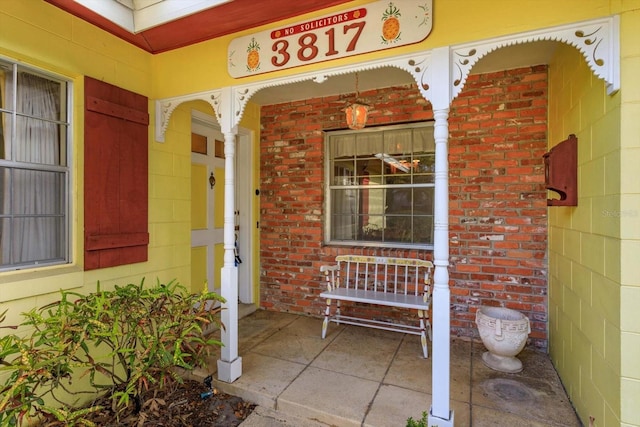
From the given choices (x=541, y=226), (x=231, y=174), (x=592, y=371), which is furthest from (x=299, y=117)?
(x=592, y=371)

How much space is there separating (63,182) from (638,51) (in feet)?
11.8

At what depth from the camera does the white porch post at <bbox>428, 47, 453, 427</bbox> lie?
197cm

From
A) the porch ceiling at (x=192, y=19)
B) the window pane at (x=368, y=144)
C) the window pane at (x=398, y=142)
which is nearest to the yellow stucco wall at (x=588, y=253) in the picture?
the porch ceiling at (x=192, y=19)

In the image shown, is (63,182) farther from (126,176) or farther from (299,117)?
→ (299,117)

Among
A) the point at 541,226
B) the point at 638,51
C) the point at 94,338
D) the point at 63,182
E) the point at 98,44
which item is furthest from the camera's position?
the point at 541,226

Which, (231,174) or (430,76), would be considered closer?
(430,76)

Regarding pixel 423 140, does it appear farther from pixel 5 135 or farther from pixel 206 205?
pixel 5 135

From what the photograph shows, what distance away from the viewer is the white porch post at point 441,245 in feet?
6.48

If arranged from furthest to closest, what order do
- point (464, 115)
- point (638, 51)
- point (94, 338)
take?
point (464, 115), point (94, 338), point (638, 51)

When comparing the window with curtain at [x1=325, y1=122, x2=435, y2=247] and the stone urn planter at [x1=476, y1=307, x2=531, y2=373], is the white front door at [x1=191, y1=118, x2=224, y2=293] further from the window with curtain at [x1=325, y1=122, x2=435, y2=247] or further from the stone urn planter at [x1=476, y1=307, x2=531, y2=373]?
the stone urn planter at [x1=476, y1=307, x2=531, y2=373]

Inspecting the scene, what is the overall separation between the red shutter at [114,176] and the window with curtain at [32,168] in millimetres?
153

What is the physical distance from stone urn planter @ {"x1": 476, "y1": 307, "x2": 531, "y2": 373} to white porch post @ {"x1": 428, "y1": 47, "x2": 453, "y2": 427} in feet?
2.97

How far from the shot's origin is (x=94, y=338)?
6.36ft

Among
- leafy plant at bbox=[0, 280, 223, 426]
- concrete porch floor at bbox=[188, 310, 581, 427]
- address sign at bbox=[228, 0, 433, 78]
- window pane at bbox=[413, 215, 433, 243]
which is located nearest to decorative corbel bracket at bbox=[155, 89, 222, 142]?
address sign at bbox=[228, 0, 433, 78]
